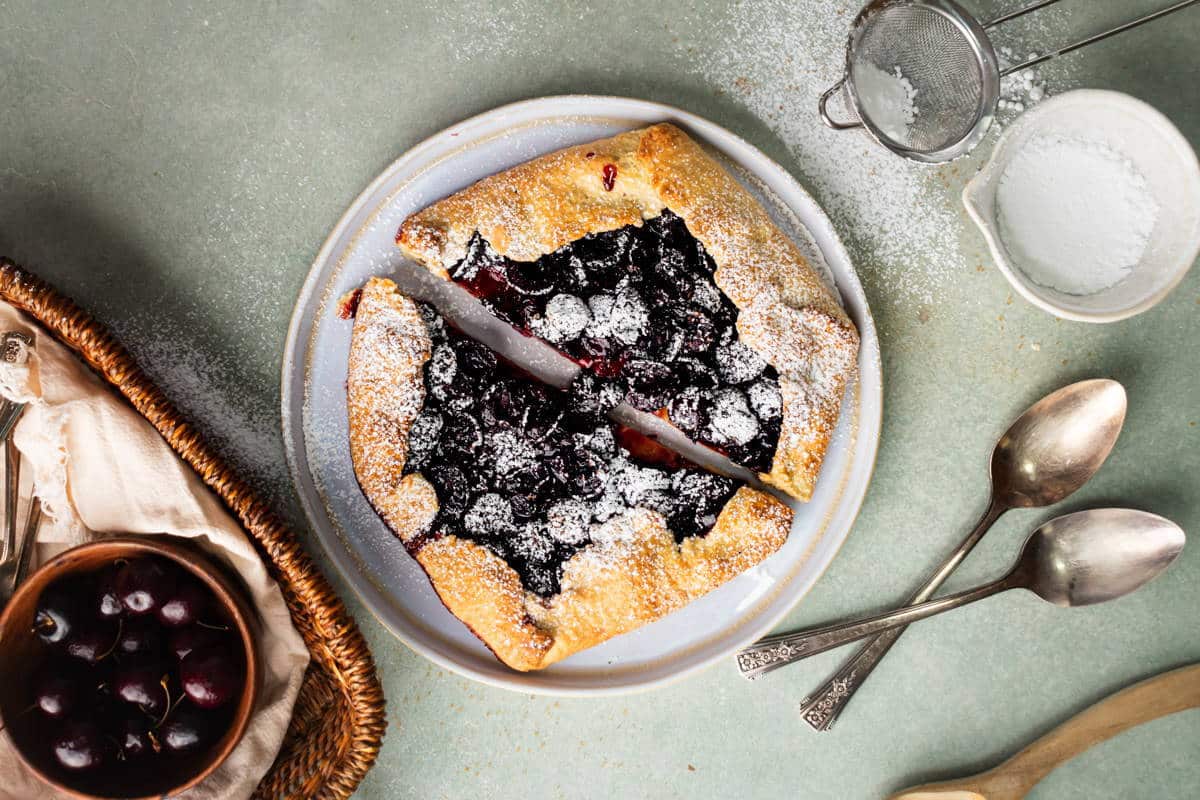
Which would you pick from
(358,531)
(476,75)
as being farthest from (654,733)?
(476,75)

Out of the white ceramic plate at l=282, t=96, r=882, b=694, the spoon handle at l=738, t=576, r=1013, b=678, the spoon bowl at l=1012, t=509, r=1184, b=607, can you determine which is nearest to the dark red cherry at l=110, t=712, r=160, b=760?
the white ceramic plate at l=282, t=96, r=882, b=694

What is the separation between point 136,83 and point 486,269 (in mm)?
1279

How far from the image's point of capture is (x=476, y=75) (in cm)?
250

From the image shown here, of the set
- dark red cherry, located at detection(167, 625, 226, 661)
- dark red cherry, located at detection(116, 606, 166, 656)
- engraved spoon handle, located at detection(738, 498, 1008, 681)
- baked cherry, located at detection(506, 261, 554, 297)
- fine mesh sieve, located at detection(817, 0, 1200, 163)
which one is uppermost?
fine mesh sieve, located at detection(817, 0, 1200, 163)

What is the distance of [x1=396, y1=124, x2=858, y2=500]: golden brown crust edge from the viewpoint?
2211 mm

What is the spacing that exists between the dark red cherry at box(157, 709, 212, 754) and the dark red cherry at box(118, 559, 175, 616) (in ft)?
0.91

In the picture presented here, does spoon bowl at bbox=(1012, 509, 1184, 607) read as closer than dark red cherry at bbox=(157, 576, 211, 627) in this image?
No

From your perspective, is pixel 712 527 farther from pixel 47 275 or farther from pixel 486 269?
pixel 47 275

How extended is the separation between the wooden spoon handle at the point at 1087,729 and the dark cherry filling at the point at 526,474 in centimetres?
130

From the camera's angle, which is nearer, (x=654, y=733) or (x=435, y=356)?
(x=435, y=356)

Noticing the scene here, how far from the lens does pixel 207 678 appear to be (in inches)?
79.5

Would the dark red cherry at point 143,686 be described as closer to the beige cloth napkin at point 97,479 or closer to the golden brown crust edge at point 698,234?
the beige cloth napkin at point 97,479

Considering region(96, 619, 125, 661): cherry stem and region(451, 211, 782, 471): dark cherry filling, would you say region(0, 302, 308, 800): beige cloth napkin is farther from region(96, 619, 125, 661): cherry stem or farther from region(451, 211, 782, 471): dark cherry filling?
region(451, 211, 782, 471): dark cherry filling

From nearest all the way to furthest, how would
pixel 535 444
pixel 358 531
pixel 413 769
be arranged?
pixel 535 444 → pixel 358 531 → pixel 413 769
